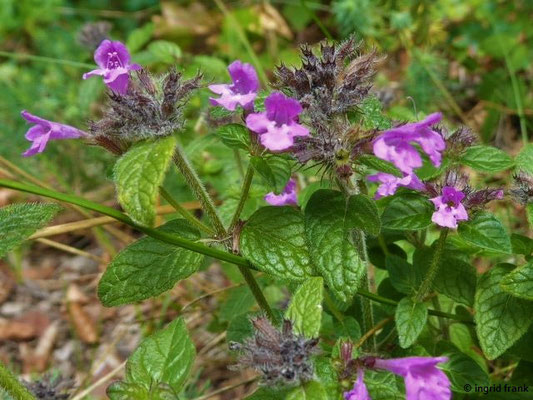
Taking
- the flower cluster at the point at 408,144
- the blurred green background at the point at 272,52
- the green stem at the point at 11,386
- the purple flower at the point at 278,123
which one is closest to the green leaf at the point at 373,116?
the flower cluster at the point at 408,144

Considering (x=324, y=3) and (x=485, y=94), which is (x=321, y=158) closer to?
(x=485, y=94)

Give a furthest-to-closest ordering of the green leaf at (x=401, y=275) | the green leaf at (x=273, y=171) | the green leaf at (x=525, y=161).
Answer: the green leaf at (x=401, y=275)
the green leaf at (x=525, y=161)
the green leaf at (x=273, y=171)

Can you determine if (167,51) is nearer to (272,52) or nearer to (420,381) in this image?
(272,52)

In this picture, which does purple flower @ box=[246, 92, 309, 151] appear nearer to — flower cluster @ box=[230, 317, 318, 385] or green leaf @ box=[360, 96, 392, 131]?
green leaf @ box=[360, 96, 392, 131]

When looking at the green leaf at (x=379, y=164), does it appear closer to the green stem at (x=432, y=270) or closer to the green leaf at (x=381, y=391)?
the green stem at (x=432, y=270)

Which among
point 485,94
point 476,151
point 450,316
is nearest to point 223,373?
point 450,316
